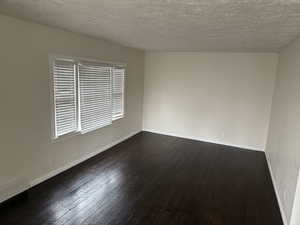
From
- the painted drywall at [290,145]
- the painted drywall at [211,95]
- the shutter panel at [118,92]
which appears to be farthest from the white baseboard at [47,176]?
the painted drywall at [290,145]

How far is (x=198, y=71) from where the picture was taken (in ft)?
17.0

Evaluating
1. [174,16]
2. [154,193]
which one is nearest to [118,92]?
[154,193]

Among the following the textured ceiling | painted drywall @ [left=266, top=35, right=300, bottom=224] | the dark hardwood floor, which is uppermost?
the textured ceiling

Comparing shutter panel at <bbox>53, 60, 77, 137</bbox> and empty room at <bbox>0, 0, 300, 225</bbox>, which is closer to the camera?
empty room at <bbox>0, 0, 300, 225</bbox>

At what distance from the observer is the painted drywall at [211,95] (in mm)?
4656

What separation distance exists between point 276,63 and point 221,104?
1.45 metres

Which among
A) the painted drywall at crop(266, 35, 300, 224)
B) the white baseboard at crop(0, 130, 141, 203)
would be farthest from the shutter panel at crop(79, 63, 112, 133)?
the painted drywall at crop(266, 35, 300, 224)

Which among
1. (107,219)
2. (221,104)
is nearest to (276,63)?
(221,104)

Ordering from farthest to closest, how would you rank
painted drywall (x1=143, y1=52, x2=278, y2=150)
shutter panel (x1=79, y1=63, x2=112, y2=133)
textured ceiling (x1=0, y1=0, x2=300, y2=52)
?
painted drywall (x1=143, y1=52, x2=278, y2=150) → shutter panel (x1=79, y1=63, x2=112, y2=133) → textured ceiling (x1=0, y1=0, x2=300, y2=52)

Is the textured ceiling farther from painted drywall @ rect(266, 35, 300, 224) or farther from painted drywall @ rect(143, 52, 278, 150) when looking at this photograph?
painted drywall @ rect(143, 52, 278, 150)

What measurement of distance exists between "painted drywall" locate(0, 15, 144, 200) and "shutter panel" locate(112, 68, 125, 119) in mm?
873

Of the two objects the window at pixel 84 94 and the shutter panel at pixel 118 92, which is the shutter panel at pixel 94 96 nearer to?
the window at pixel 84 94

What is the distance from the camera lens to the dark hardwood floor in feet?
7.98

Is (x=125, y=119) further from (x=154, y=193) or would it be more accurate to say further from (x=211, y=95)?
(x=154, y=193)
